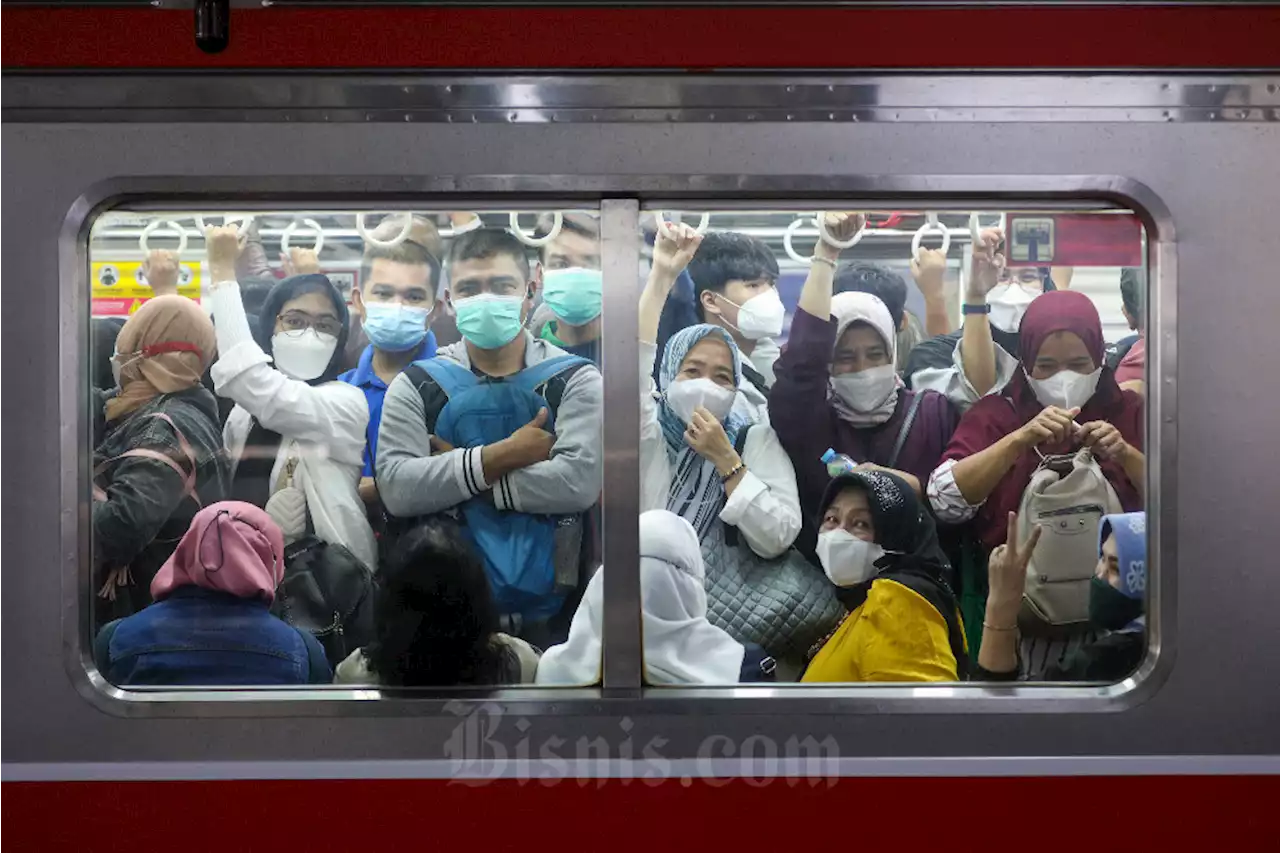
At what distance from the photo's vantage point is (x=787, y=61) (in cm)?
227

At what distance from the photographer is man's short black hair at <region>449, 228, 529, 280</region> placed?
2.35 meters

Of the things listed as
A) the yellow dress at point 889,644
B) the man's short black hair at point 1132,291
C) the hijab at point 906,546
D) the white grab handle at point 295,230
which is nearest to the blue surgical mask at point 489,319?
the white grab handle at point 295,230

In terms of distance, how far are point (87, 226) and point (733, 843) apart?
1991 millimetres

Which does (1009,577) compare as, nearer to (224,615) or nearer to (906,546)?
(906,546)

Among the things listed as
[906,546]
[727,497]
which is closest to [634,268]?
[727,497]

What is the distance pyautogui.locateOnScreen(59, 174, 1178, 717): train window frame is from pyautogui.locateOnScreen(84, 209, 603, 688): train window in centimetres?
5

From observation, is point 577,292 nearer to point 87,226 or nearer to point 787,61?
point 787,61

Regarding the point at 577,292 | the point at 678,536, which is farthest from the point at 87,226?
the point at 678,536

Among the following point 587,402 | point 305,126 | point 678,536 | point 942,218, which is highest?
point 305,126

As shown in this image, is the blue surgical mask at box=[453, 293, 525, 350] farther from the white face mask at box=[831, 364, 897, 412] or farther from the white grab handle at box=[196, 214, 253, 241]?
the white face mask at box=[831, 364, 897, 412]

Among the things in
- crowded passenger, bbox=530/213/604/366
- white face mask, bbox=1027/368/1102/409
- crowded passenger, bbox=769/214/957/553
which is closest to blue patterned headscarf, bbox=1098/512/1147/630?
white face mask, bbox=1027/368/1102/409

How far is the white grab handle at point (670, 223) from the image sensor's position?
2342mm

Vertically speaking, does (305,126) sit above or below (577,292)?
above

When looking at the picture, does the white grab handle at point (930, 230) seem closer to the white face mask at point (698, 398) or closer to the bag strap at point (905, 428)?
the bag strap at point (905, 428)
